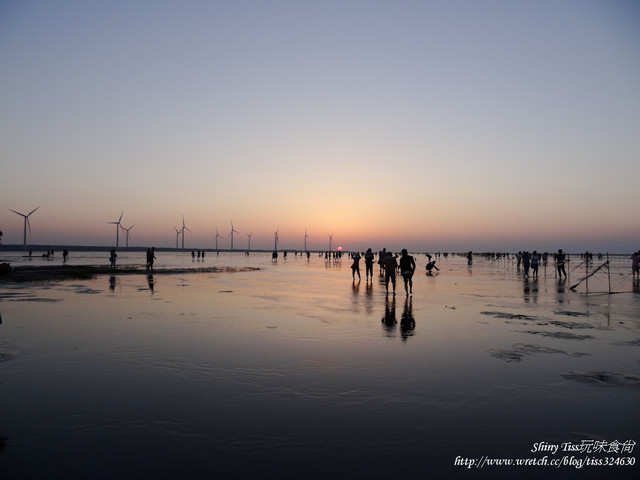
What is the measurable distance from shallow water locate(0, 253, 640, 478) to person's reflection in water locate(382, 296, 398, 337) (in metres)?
0.18

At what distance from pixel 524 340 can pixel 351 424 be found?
23.9ft

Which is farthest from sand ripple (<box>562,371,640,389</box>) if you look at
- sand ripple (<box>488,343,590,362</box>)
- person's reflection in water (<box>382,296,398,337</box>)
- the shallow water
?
person's reflection in water (<box>382,296,398,337</box>)

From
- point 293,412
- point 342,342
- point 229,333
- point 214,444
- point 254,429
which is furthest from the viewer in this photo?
point 229,333

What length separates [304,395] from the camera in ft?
21.7

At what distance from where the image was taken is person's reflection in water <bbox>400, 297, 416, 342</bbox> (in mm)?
11688

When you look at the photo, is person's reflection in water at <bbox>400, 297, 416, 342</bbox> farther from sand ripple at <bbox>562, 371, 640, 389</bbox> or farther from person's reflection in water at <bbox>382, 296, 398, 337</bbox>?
sand ripple at <bbox>562, 371, 640, 389</bbox>

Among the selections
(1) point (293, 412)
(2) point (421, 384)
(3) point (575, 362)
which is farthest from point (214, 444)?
(3) point (575, 362)

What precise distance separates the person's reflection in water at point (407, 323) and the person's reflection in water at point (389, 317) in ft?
0.88

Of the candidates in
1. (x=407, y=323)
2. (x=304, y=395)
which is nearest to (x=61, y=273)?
(x=407, y=323)

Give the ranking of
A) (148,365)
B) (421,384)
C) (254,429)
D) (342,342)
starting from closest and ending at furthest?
1. (254,429)
2. (421,384)
3. (148,365)
4. (342,342)

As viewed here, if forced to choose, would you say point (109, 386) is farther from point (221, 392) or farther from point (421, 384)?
point (421, 384)

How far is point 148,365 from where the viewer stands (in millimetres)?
8289

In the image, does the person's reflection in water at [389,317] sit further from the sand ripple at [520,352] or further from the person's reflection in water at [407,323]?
the sand ripple at [520,352]

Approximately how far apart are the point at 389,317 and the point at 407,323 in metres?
1.34
